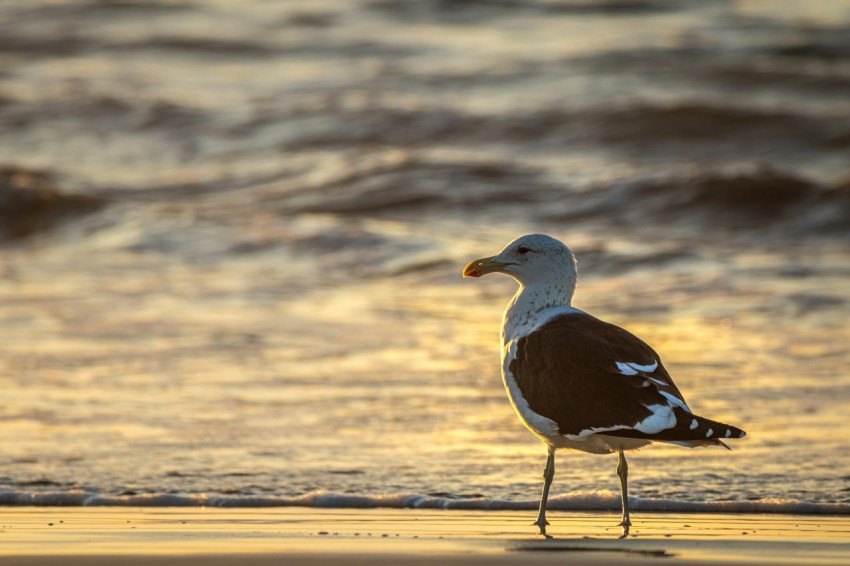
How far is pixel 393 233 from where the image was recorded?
43.5ft

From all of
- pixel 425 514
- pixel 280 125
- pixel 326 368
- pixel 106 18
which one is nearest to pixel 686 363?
pixel 326 368

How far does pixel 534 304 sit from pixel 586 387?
0.72m

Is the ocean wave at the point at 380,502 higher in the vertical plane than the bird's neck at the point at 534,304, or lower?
lower

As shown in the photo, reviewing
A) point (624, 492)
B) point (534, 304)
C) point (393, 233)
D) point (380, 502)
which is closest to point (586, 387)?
point (624, 492)

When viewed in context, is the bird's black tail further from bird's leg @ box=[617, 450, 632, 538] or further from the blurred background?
the blurred background

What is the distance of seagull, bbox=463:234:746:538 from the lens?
17.0 ft

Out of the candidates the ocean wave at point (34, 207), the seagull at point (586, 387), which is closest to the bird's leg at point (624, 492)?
the seagull at point (586, 387)

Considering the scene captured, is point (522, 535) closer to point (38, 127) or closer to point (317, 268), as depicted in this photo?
point (317, 268)

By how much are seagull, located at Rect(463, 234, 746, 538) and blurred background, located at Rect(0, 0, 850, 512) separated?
0.57 meters

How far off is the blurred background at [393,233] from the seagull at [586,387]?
22.5 inches

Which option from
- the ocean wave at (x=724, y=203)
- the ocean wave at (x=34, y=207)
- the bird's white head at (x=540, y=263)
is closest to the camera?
the bird's white head at (x=540, y=263)

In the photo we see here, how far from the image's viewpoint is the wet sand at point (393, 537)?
5016 mm

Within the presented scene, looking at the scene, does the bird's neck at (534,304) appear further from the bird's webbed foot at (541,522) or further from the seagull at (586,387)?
the bird's webbed foot at (541,522)

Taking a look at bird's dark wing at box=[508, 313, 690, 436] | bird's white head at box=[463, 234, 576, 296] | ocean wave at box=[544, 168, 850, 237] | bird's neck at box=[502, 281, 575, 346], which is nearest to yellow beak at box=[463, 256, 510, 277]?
bird's white head at box=[463, 234, 576, 296]
